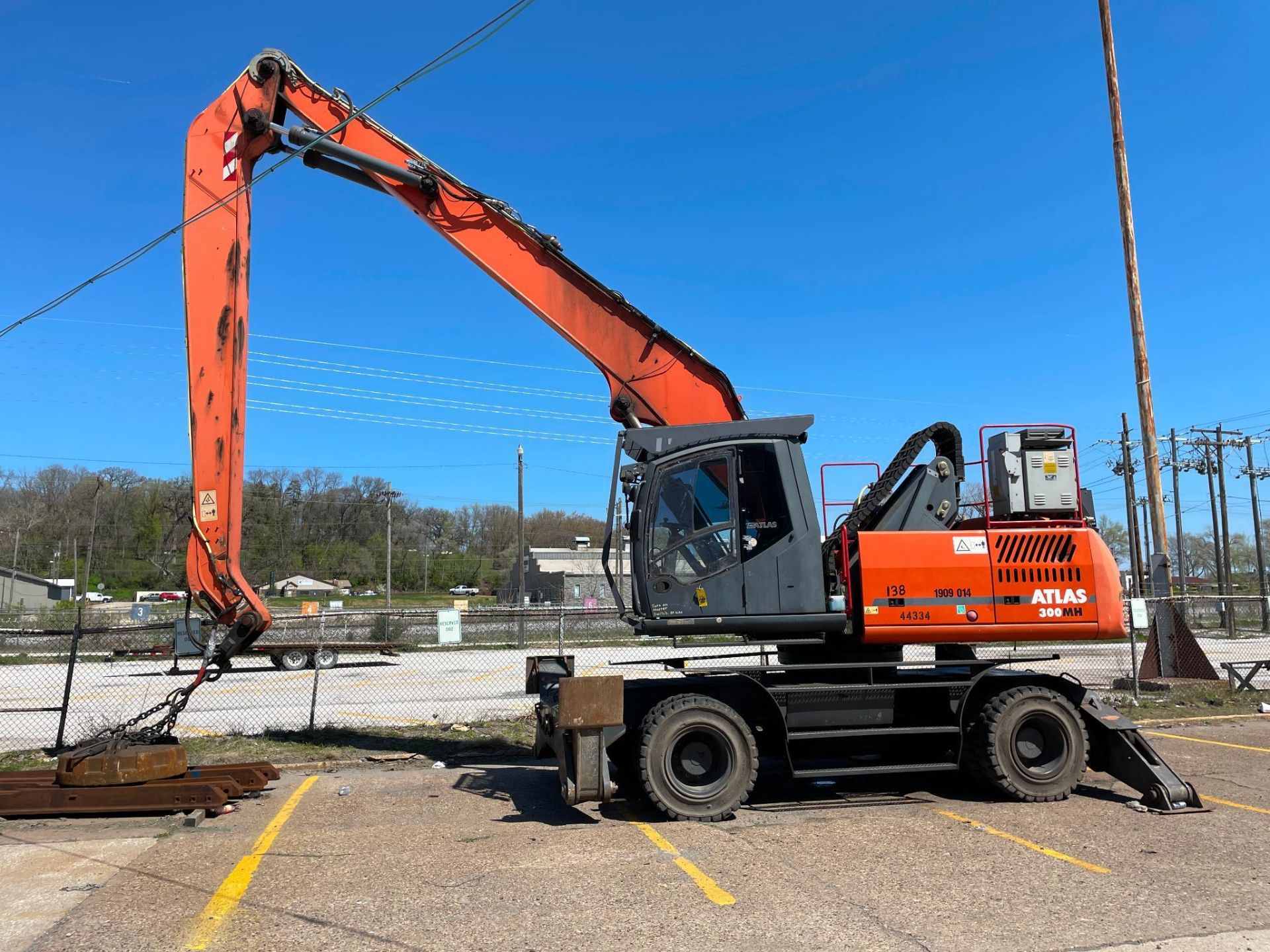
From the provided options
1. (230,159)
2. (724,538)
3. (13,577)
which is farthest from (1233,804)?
(13,577)

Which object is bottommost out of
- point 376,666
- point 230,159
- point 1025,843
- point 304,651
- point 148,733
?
point 376,666

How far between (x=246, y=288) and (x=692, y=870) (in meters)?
6.38

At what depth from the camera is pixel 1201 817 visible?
6895mm

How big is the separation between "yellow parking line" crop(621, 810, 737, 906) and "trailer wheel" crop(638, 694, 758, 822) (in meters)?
0.27

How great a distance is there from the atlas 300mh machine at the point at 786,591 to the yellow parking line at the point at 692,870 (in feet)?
0.96

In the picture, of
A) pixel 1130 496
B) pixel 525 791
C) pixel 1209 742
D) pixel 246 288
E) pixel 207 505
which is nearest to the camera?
pixel 207 505

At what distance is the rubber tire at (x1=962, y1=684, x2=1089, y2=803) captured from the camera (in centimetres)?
740

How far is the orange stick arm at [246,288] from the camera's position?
7492 mm

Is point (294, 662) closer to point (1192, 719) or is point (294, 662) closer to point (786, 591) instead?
point (786, 591)

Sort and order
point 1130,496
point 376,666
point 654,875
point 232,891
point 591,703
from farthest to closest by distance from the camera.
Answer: point 1130,496
point 376,666
point 591,703
point 654,875
point 232,891

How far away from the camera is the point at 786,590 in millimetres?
7188

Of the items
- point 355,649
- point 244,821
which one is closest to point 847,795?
point 244,821

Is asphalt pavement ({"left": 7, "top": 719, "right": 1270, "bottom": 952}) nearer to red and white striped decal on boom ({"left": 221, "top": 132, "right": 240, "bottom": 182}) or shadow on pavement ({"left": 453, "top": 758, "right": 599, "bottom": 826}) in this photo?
shadow on pavement ({"left": 453, "top": 758, "right": 599, "bottom": 826})

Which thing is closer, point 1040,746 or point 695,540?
point 695,540
